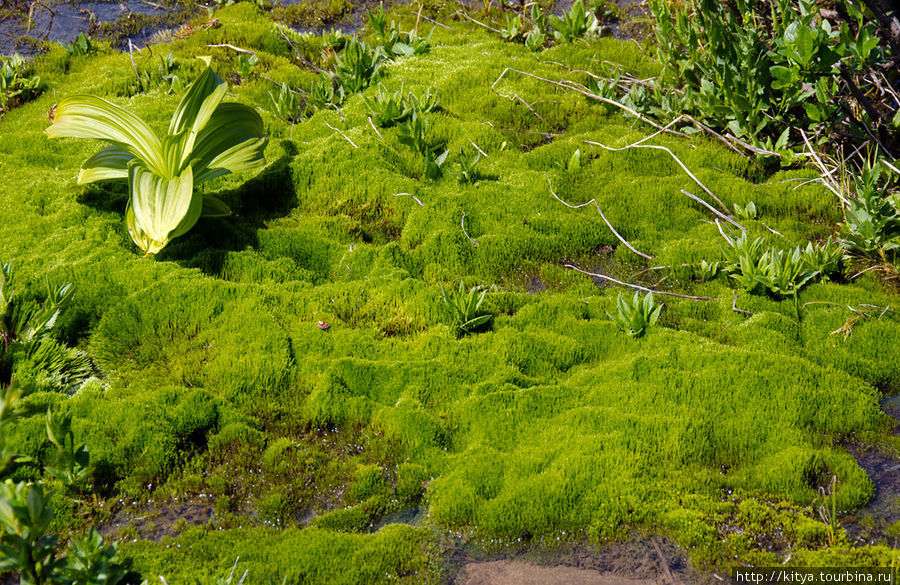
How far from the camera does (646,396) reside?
3592mm

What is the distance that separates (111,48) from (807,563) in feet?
25.6

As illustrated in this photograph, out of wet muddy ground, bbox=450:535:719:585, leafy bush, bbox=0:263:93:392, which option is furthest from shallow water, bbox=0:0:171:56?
wet muddy ground, bbox=450:535:719:585

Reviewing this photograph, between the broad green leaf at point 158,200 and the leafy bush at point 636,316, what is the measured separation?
2732 mm

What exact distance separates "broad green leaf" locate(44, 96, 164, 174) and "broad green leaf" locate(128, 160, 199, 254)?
169 mm

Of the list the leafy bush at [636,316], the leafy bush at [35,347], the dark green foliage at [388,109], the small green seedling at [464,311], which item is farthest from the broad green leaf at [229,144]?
the leafy bush at [636,316]

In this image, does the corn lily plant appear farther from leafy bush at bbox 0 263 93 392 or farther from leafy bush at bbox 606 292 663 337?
leafy bush at bbox 606 292 663 337

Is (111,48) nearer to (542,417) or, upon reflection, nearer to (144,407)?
(144,407)

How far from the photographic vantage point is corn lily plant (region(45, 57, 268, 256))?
A: 438cm

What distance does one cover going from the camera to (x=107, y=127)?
468cm

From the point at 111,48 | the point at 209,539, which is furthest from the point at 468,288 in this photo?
the point at 111,48

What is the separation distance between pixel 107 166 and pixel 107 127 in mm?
260

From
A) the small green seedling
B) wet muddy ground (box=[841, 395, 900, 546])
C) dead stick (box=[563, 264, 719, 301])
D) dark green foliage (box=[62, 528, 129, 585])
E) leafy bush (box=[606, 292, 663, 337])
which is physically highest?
dark green foliage (box=[62, 528, 129, 585])

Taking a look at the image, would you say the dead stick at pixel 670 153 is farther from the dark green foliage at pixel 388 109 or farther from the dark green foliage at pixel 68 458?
the dark green foliage at pixel 68 458

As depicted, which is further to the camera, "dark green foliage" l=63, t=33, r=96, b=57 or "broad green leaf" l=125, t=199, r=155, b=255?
"dark green foliage" l=63, t=33, r=96, b=57
